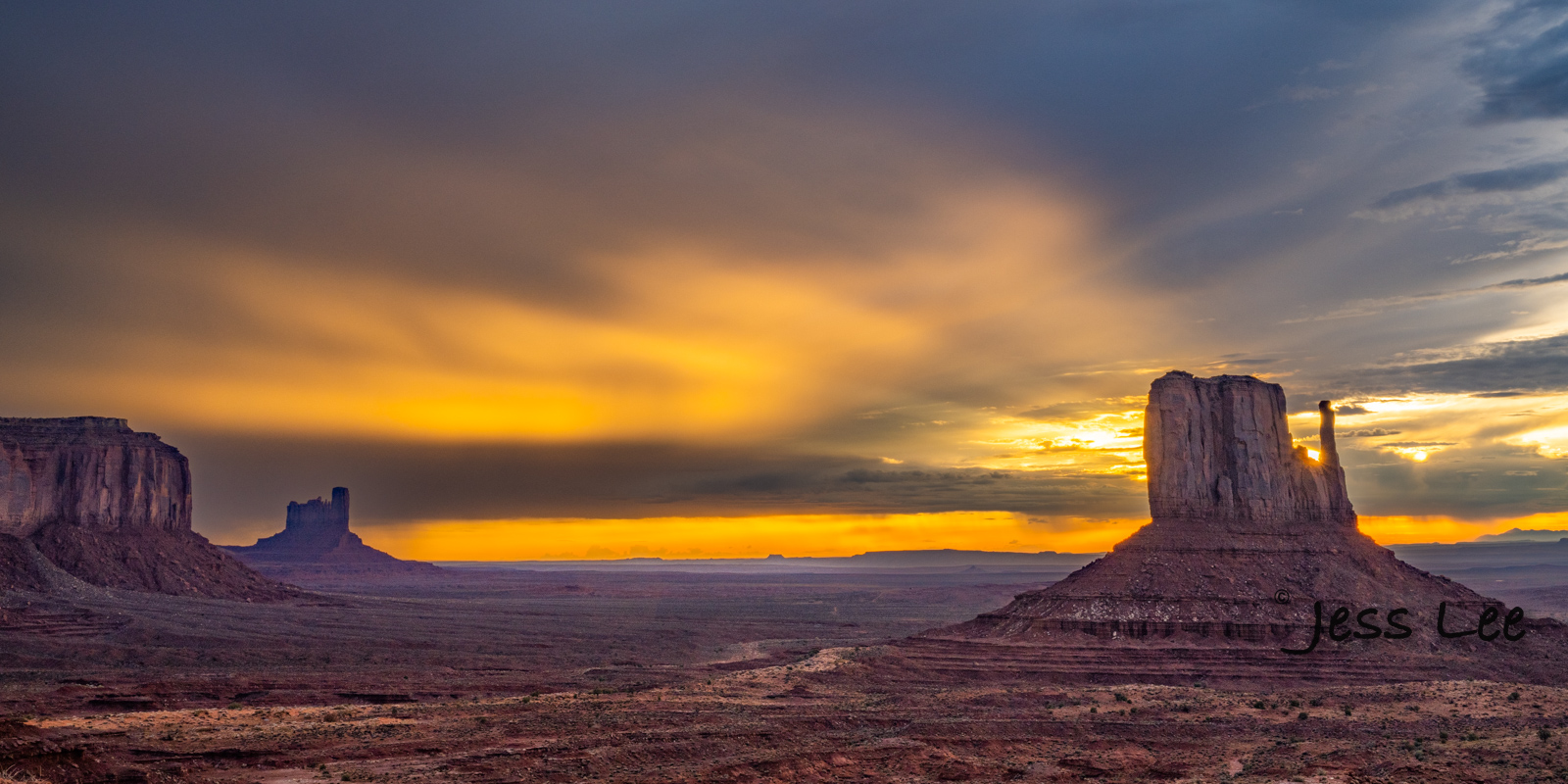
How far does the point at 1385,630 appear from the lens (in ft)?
247

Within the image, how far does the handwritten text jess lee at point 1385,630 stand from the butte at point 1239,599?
20cm

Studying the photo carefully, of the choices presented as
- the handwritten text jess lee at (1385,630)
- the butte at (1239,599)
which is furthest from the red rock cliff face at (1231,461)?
the handwritten text jess lee at (1385,630)

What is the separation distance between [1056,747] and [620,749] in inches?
727

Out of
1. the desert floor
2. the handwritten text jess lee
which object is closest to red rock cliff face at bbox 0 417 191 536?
the desert floor

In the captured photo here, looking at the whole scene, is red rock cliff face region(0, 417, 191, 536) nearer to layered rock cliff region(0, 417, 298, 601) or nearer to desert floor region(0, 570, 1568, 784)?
layered rock cliff region(0, 417, 298, 601)

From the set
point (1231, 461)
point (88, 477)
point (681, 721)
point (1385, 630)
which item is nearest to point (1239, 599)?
point (1385, 630)

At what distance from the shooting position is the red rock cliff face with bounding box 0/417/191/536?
143875 mm

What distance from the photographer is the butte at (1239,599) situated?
70938mm

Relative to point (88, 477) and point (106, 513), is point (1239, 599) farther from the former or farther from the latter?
point (88, 477)

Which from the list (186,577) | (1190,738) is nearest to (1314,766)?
(1190,738)

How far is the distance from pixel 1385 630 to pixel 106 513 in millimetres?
160744

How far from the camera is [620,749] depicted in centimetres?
4225

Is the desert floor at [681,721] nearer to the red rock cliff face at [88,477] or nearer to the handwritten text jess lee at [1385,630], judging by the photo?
the handwritten text jess lee at [1385,630]

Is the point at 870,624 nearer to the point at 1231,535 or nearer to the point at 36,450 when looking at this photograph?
the point at 1231,535
